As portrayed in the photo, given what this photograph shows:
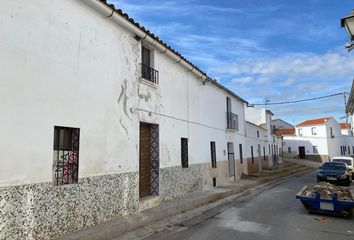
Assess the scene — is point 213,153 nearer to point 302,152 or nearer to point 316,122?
point 302,152

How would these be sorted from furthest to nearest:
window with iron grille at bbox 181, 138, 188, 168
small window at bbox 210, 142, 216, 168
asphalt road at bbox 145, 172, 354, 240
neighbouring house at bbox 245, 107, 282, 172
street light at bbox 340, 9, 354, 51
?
neighbouring house at bbox 245, 107, 282, 172
small window at bbox 210, 142, 216, 168
window with iron grille at bbox 181, 138, 188, 168
asphalt road at bbox 145, 172, 354, 240
street light at bbox 340, 9, 354, 51

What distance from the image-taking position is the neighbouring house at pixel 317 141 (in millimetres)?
47031

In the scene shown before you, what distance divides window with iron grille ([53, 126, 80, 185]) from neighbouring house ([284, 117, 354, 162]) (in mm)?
48367

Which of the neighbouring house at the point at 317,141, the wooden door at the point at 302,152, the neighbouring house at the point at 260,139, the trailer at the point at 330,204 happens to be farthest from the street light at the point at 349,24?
the wooden door at the point at 302,152

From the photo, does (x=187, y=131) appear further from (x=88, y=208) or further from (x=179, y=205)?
(x=88, y=208)

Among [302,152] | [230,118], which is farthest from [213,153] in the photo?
[302,152]

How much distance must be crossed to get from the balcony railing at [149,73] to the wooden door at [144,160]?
157 centimetres

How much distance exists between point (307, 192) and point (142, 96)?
598 centimetres

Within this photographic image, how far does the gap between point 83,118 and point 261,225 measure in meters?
5.23

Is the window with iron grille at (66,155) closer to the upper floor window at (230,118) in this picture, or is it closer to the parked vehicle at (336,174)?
the upper floor window at (230,118)

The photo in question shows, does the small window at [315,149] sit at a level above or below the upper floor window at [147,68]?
below

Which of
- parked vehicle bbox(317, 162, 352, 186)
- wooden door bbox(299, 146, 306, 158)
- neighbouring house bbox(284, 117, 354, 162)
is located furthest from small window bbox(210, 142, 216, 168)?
wooden door bbox(299, 146, 306, 158)

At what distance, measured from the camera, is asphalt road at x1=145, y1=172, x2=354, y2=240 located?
251 inches

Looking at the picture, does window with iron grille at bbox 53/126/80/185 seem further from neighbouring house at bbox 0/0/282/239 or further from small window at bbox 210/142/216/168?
small window at bbox 210/142/216/168
